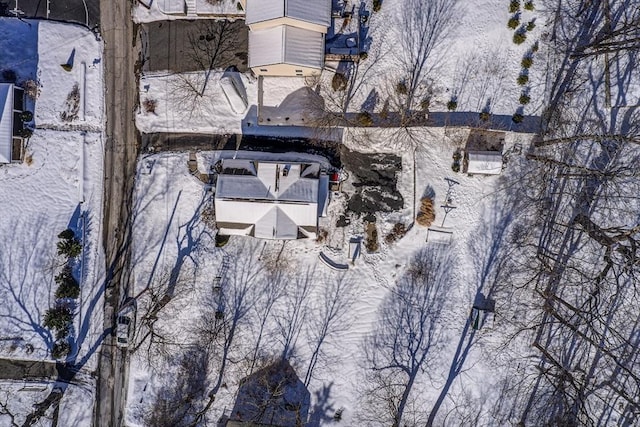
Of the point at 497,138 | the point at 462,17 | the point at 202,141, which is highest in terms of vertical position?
the point at 462,17

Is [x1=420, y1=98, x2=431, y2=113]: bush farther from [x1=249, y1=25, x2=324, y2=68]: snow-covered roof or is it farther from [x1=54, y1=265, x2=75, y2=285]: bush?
[x1=54, y1=265, x2=75, y2=285]: bush

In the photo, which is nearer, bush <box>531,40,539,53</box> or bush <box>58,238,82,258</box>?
bush <box>531,40,539,53</box>

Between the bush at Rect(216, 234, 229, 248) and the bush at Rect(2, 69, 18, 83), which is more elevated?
the bush at Rect(2, 69, 18, 83)

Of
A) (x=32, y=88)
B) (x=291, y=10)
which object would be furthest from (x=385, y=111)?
(x=32, y=88)

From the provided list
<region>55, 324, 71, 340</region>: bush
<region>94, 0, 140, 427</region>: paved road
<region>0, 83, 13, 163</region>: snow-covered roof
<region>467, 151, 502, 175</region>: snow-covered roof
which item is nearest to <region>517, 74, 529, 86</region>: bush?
<region>467, 151, 502, 175</region>: snow-covered roof

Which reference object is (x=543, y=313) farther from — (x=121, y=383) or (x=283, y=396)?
(x=121, y=383)

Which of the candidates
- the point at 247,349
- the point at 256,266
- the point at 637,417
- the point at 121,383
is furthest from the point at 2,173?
the point at 637,417

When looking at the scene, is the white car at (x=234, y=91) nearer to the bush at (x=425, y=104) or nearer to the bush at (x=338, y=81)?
the bush at (x=338, y=81)
